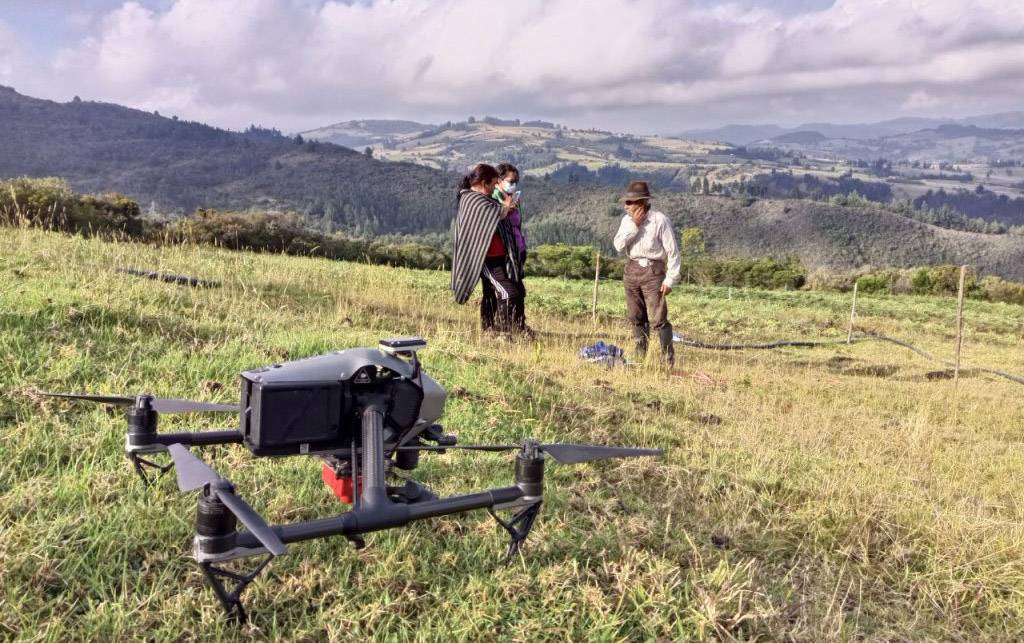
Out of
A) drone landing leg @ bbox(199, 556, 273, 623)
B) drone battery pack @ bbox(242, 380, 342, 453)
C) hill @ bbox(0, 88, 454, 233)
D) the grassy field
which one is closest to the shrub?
the grassy field

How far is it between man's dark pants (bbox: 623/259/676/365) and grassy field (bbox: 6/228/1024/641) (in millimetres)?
1278

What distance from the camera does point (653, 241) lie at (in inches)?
333

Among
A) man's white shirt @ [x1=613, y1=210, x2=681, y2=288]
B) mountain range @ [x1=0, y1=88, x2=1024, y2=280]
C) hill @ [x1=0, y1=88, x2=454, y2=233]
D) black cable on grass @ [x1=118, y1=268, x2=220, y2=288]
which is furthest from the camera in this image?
hill @ [x1=0, y1=88, x2=454, y2=233]

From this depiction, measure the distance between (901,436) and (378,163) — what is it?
196m

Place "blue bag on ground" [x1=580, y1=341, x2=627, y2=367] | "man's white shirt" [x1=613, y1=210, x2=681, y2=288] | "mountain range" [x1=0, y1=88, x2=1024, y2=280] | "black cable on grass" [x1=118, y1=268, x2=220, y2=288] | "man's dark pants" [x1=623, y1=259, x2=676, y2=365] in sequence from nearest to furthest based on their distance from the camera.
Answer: "black cable on grass" [x1=118, y1=268, x2=220, y2=288] < "blue bag on ground" [x1=580, y1=341, x2=627, y2=367] < "man's white shirt" [x1=613, y1=210, x2=681, y2=288] < "man's dark pants" [x1=623, y1=259, x2=676, y2=365] < "mountain range" [x1=0, y1=88, x2=1024, y2=280]

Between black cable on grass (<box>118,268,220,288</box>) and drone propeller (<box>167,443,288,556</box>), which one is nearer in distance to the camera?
drone propeller (<box>167,443,288,556</box>)

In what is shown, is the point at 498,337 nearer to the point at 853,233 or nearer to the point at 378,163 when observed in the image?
the point at 853,233

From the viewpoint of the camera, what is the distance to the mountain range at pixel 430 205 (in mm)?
137500

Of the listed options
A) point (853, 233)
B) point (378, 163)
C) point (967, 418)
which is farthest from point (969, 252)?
point (967, 418)

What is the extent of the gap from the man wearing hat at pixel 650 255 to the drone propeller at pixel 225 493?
6.84m

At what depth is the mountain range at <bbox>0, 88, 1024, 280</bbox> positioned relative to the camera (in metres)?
138

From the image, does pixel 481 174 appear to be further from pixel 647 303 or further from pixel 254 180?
pixel 254 180

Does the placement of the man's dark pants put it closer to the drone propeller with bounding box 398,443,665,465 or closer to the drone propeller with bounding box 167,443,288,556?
the drone propeller with bounding box 398,443,665,465

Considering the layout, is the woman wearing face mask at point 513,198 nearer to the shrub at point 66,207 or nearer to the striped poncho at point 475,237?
the striped poncho at point 475,237
